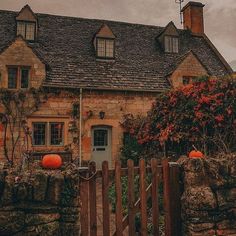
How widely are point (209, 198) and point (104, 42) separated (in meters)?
13.6

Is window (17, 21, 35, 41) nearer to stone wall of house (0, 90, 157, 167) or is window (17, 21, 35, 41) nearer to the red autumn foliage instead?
stone wall of house (0, 90, 157, 167)

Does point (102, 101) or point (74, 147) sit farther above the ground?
point (102, 101)

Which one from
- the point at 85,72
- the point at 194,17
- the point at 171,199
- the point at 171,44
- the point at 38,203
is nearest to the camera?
the point at 38,203

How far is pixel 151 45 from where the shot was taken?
755 inches

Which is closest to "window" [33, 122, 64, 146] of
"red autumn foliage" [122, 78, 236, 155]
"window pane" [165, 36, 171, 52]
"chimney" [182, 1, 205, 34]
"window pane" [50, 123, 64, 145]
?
"window pane" [50, 123, 64, 145]

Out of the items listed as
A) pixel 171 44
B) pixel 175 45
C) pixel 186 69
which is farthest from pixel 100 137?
pixel 175 45

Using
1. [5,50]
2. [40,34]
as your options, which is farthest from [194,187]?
[40,34]

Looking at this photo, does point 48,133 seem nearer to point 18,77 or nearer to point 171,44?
point 18,77

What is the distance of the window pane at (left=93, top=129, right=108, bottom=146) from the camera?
15.4 m

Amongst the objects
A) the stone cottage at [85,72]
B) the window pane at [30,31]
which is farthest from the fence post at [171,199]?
the window pane at [30,31]

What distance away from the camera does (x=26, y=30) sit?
1614 cm

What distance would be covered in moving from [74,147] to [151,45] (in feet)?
29.4

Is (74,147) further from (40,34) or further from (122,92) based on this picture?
(40,34)

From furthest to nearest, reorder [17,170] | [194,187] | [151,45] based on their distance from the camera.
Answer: [151,45], [194,187], [17,170]
